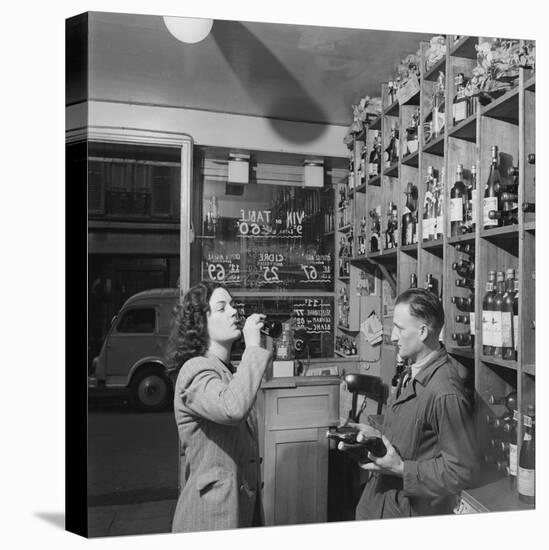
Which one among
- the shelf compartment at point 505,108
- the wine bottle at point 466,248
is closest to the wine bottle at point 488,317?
the wine bottle at point 466,248

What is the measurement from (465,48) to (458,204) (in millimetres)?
629

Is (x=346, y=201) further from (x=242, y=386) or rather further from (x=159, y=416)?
(x=159, y=416)

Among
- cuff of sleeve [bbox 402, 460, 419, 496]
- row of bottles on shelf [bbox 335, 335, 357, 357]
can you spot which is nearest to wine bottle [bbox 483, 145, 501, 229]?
row of bottles on shelf [bbox 335, 335, 357, 357]

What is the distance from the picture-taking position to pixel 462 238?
2.33m

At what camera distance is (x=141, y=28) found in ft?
7.07

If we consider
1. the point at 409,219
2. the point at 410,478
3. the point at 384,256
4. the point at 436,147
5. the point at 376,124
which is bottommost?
the point at 410,478

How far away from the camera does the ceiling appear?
2139mm

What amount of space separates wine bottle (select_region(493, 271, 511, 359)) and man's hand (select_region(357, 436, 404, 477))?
1.82 feet

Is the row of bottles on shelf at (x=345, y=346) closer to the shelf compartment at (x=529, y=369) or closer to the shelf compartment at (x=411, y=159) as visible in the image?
the shelf compartment at (x=529, y=369)

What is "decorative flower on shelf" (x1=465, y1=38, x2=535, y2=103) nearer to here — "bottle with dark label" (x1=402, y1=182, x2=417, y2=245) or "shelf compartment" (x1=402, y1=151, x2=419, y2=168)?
"shelf compartment" (x1=402, y1=151, x2=419, y2=168)

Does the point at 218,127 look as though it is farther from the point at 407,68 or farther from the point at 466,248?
the point at 466,248

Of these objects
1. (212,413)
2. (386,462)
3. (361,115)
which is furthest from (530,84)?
(212,413)

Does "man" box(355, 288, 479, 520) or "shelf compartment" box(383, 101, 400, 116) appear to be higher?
"shelf compartment" box(383, 101, 400, 116)

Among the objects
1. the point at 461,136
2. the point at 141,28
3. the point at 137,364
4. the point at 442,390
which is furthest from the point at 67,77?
the point at 442,390
